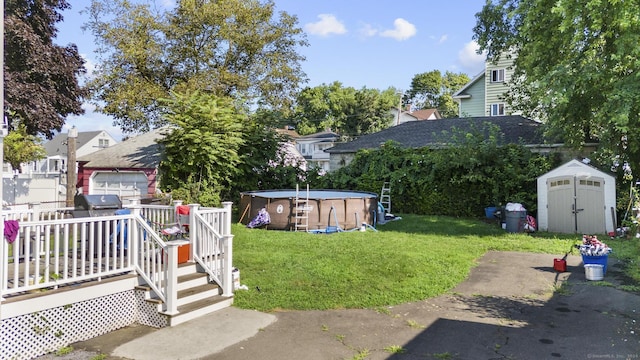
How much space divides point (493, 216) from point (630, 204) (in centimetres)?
391

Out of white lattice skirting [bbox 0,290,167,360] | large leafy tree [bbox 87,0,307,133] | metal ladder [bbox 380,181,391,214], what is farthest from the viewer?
large leafy tree [bbox 87,0,307,133]

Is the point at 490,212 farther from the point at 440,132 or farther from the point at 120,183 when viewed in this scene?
the point at 120,183

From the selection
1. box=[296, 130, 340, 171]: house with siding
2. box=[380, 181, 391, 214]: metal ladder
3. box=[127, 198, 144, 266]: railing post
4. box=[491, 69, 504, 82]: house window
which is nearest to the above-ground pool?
box=[380, 181, 391, 214]: metal ladder

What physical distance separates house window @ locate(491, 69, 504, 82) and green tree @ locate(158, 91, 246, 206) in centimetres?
1720

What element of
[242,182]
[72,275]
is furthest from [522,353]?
[242,182]

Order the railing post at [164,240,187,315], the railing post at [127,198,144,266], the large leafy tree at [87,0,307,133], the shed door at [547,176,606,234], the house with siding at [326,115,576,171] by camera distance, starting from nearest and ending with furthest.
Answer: the railing post at [164,240,187,315], the railing post at [127,198,144,266], the shed door at [547,176,606,234], the house with siding at [326,115,576,171], the large leafy tree at [87,0,307,133]

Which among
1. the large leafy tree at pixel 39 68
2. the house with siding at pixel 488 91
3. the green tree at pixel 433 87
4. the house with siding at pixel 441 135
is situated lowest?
the house with siding at pixel 441 135

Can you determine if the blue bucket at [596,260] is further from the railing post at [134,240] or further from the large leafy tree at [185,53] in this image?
the large leafy tree at [185,53]

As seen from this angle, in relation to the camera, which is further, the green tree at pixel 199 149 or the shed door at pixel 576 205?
the green tree at pixel 199 149

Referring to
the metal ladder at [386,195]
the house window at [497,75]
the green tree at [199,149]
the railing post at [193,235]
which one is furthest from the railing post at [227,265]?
the house window at [497,75]

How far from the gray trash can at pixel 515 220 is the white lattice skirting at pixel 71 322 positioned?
35.3ft

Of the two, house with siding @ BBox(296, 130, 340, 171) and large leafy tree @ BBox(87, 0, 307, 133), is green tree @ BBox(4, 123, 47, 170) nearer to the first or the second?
large leafy tree @ BBox(87, 0, 307, 133)

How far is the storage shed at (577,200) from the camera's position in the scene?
12555 millimetres

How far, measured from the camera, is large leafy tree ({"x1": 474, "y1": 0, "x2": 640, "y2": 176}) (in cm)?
1016
